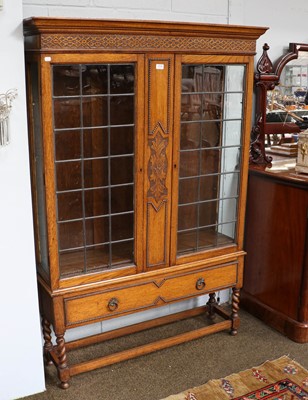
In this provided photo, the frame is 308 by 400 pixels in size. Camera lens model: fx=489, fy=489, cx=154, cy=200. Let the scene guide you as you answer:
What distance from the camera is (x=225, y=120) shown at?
2.58m

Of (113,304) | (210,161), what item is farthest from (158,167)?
(113,304)

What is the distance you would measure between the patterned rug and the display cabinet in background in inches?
14.1

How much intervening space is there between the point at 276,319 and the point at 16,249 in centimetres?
166

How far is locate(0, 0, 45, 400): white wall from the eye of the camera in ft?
6.69

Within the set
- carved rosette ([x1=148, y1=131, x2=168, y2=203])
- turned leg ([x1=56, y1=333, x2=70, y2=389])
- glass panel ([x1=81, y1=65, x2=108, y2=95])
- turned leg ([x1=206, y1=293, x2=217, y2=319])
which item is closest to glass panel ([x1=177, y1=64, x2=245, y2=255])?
carved rosette ([x1=148, y1=131, x2=168, y2=203])

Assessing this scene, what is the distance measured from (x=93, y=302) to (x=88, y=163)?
2.23ft

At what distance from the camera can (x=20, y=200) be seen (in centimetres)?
219

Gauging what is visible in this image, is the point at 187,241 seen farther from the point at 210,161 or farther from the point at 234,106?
the point at 234,106

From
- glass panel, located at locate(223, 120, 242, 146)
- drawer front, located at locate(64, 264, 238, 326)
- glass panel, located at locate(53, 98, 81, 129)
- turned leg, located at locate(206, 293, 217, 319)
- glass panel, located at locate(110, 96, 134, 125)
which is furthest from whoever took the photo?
turned leg, located at locate(206, 293, 217, 319)

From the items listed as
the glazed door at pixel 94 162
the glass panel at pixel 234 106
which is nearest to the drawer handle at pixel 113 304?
the glazed door at pixel 94 162

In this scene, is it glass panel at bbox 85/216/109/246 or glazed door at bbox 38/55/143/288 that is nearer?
glazed door at bbox 38/55/143/288

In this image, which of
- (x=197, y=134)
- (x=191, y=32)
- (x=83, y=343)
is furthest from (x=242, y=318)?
(x=191, y=32)

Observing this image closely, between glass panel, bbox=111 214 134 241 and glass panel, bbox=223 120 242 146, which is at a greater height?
glass panel, bbox=223 120 242 146

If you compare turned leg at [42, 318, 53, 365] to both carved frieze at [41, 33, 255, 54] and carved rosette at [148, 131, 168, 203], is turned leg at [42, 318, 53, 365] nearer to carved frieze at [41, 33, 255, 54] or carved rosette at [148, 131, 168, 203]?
carved rosette at [148, 131, 168, 203]
